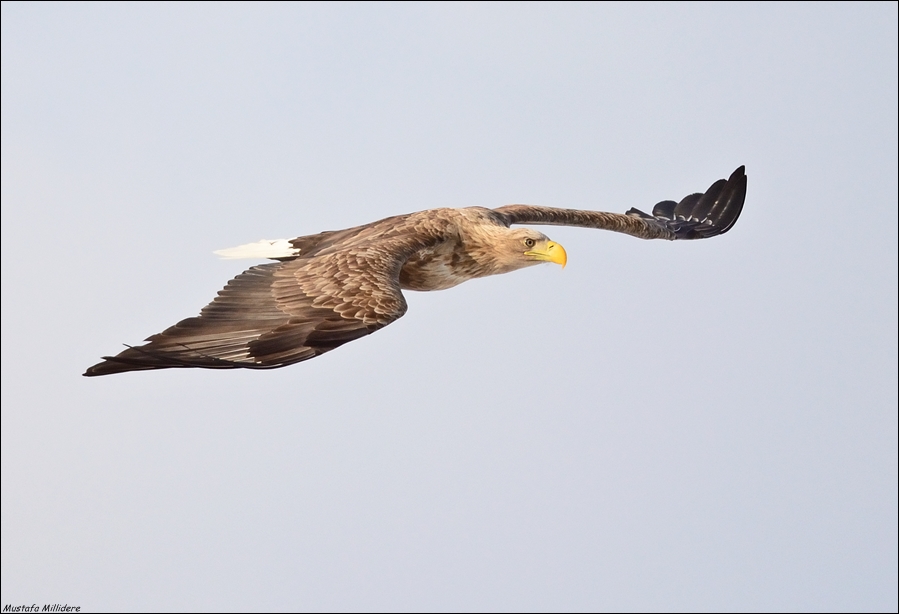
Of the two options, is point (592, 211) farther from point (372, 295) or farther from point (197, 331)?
point (197, 331)

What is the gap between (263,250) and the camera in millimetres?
10695

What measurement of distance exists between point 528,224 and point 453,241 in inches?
68.9

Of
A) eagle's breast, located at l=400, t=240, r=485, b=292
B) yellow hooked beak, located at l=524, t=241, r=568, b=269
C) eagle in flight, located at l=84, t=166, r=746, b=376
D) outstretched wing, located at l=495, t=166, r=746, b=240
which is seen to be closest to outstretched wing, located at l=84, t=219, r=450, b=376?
eagle in flight, located at l=84, t=166, r=746, b=376

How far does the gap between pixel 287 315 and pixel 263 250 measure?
80.1 inches

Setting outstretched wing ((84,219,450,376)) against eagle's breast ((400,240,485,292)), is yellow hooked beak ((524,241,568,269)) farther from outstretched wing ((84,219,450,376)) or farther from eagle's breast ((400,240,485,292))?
outstretched wing ((84,219,450,376))

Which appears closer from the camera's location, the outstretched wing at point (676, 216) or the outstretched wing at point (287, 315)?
the outstretched wing at point (287, 315)

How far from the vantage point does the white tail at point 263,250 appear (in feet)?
34.6

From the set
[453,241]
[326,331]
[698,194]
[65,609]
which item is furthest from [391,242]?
[698,194]

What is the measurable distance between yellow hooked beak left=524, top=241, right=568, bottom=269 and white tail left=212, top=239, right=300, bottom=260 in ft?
6.96

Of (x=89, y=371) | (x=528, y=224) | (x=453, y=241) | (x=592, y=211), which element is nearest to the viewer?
(x=89, y=371)

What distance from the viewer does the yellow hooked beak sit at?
10.5m

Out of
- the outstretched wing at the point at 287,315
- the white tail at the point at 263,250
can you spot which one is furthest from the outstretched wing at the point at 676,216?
the outstretched wing at the point at 287,315

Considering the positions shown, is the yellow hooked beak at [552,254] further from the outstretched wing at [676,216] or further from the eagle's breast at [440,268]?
the outstretched wing at [676,216]

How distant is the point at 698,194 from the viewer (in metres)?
14.8
